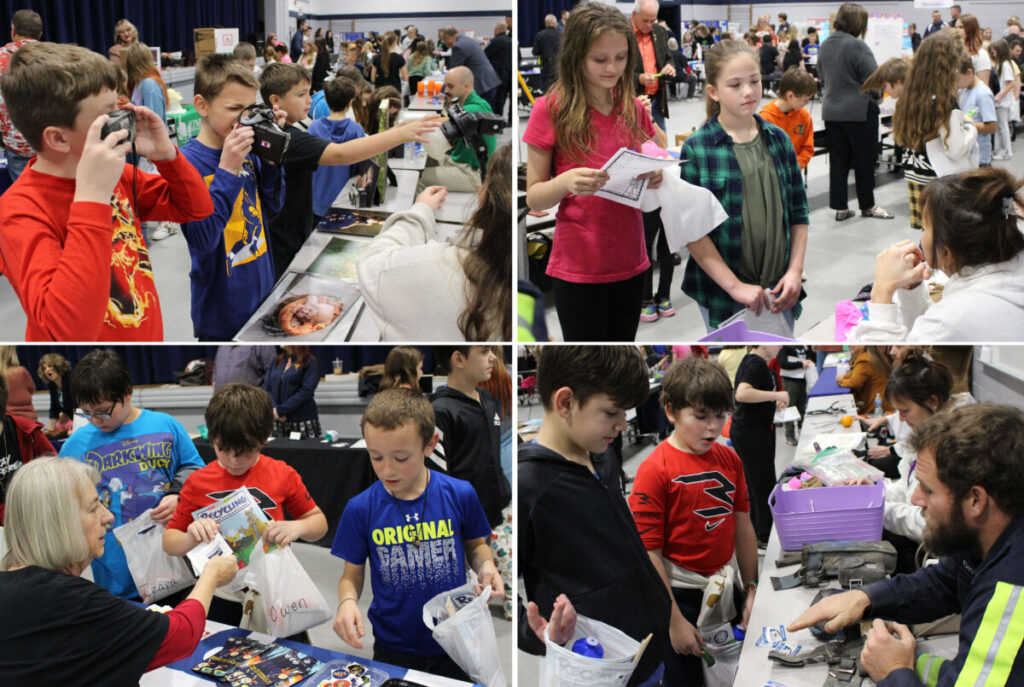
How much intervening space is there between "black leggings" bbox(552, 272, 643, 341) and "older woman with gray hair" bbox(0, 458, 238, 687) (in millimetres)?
992

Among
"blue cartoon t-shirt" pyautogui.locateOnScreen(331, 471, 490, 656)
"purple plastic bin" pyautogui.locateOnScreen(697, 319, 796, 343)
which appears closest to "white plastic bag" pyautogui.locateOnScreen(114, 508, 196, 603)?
"blue cartoon t-shirt" pyautogui.locateOnScreen(331, 471, 490, 656)

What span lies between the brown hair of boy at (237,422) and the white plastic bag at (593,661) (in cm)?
104

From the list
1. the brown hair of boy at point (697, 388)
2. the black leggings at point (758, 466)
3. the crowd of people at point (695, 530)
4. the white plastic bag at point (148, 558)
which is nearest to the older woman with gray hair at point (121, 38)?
the crowd of people at point (695, 530)

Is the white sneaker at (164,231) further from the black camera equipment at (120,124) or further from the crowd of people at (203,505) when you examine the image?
the black camera equipment at (120,124)

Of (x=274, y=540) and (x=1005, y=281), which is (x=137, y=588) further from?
(x=1005, y=281)

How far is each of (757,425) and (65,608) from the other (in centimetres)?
273

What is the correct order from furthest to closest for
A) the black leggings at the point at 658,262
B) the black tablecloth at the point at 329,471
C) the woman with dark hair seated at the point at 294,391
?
the woman with dark hair seated at the point at 294,391
the black tablecloth at the point at 329,471
the black leggings at the point at 658,262

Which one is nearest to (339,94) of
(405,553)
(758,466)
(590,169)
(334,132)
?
(334,132)

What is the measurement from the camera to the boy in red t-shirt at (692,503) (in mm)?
1935

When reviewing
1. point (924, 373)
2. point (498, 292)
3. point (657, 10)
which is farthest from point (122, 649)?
point (924, 373)

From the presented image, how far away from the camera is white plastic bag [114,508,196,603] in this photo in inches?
79.5

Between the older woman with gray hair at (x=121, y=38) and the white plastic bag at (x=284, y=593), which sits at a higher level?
the older woman with gray hair at (x=121, y=38)

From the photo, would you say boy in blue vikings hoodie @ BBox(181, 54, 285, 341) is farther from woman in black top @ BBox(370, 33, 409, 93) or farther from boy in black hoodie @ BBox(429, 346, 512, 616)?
boy in black hoodie @ BBox(429, 346, 512, 616)

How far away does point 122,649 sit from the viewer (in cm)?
138
